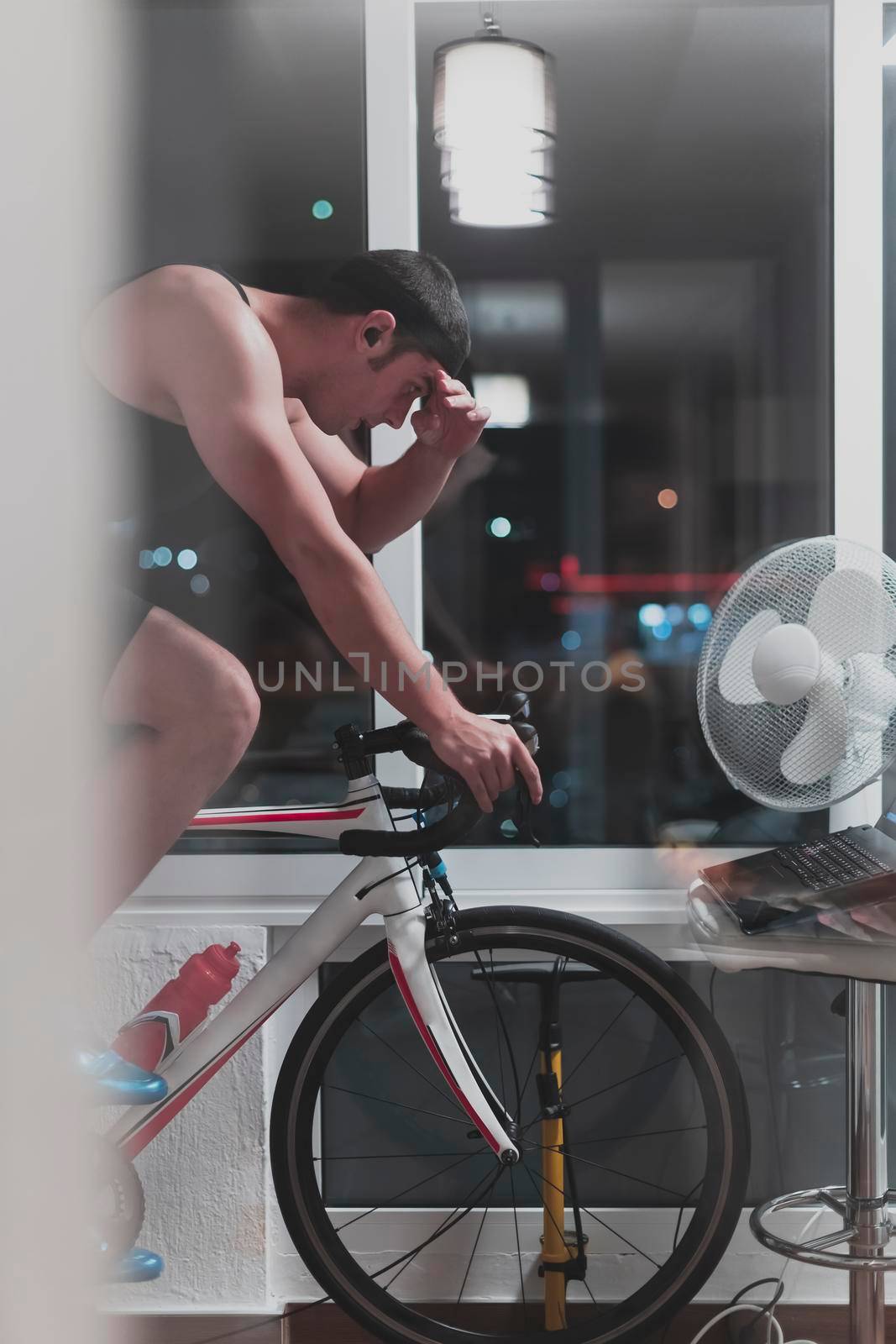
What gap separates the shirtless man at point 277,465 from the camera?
147cm

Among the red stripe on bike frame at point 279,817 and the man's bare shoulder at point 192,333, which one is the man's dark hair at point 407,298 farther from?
the red stripe on bike frame at point 279,817

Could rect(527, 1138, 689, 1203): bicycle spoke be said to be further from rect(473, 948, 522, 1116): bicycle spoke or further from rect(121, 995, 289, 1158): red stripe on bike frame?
rect(121, 995, 289, 1158): red stripe on bike frame

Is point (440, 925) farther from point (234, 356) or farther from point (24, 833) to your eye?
point (24, 833)

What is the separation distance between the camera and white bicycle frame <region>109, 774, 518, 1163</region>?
5.00ft

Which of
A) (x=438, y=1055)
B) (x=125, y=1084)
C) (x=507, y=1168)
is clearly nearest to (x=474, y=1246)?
(x=507, y=1168)

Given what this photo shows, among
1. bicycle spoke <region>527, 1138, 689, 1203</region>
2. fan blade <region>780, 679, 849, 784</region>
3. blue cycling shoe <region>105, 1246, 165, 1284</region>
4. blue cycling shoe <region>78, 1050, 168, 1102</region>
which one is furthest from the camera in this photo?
bicycle spoke <region>527, 1138, 689, 1203</region>

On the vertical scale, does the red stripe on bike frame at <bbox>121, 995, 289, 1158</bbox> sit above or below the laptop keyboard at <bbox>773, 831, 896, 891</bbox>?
below

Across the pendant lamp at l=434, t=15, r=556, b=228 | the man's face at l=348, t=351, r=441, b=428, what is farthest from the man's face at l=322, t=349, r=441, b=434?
the pendant lamp at l=434, t=15, r=556, b=228

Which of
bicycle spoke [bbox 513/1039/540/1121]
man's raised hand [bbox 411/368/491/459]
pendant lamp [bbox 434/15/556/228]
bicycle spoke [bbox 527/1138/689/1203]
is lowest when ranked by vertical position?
bicycle spoke [bbox 527/1138/689/1203]

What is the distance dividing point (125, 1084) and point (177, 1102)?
0.31 metres

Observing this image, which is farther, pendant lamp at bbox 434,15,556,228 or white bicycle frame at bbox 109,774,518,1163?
pendant lamp at bbox 434,15,556,228

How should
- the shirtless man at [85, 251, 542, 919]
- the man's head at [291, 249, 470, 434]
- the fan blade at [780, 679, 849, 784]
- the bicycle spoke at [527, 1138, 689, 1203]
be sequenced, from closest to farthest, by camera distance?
the fan blade at [780, 679, 849, 784]
the shirtless man at [85, 251, 542, 919]
the man's head at [291, 249, 470, 434]
the bicycle spoke at [527, 1138, 689, 1203]

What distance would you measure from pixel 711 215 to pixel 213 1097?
182cm

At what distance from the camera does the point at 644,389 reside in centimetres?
185
